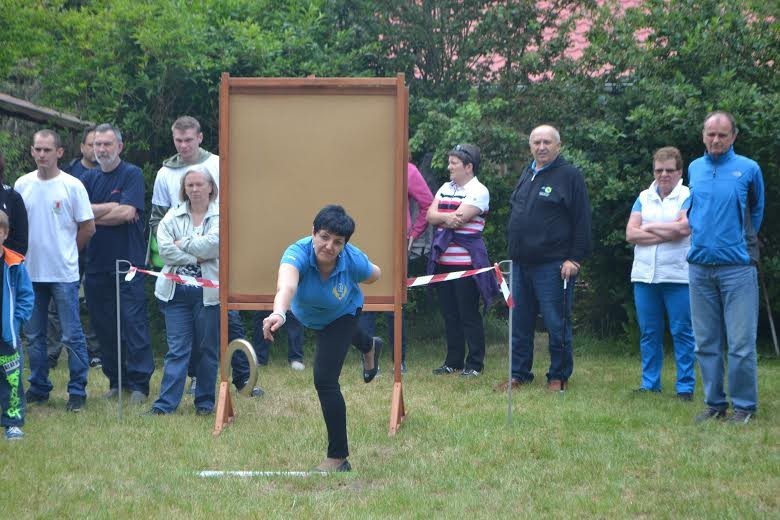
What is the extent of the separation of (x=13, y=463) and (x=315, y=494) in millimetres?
2051

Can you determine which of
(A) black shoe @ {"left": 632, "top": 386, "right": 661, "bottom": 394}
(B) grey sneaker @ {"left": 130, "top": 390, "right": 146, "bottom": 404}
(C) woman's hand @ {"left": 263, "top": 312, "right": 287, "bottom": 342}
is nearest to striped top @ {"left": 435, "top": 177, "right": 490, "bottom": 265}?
(A) black shoe @ {"left": 632, "top": 386, "right": 661, "bottom": 394}

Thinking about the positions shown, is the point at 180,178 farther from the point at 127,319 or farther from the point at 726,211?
the point at 726,211

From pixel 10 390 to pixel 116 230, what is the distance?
2.02 meters

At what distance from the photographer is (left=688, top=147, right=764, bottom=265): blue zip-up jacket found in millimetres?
8578

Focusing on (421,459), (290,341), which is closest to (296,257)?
(421,459)

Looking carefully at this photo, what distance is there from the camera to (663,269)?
9.88 meters

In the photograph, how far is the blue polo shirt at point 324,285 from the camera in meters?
7.18

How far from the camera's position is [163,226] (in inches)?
369

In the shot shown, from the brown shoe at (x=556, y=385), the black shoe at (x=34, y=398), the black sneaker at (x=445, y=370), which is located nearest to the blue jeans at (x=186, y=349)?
the black shoe at (x=34, y=398)

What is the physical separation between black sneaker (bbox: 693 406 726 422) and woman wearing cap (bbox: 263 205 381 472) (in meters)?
2.75

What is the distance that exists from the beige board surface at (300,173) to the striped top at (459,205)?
2.49 metres

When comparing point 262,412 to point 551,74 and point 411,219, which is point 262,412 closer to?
point 411,219

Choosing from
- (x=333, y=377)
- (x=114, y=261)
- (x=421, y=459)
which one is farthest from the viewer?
(x=114, y=261)

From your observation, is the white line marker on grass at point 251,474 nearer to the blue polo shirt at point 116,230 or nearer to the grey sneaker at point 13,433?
the grey sneaker at point 13,433
